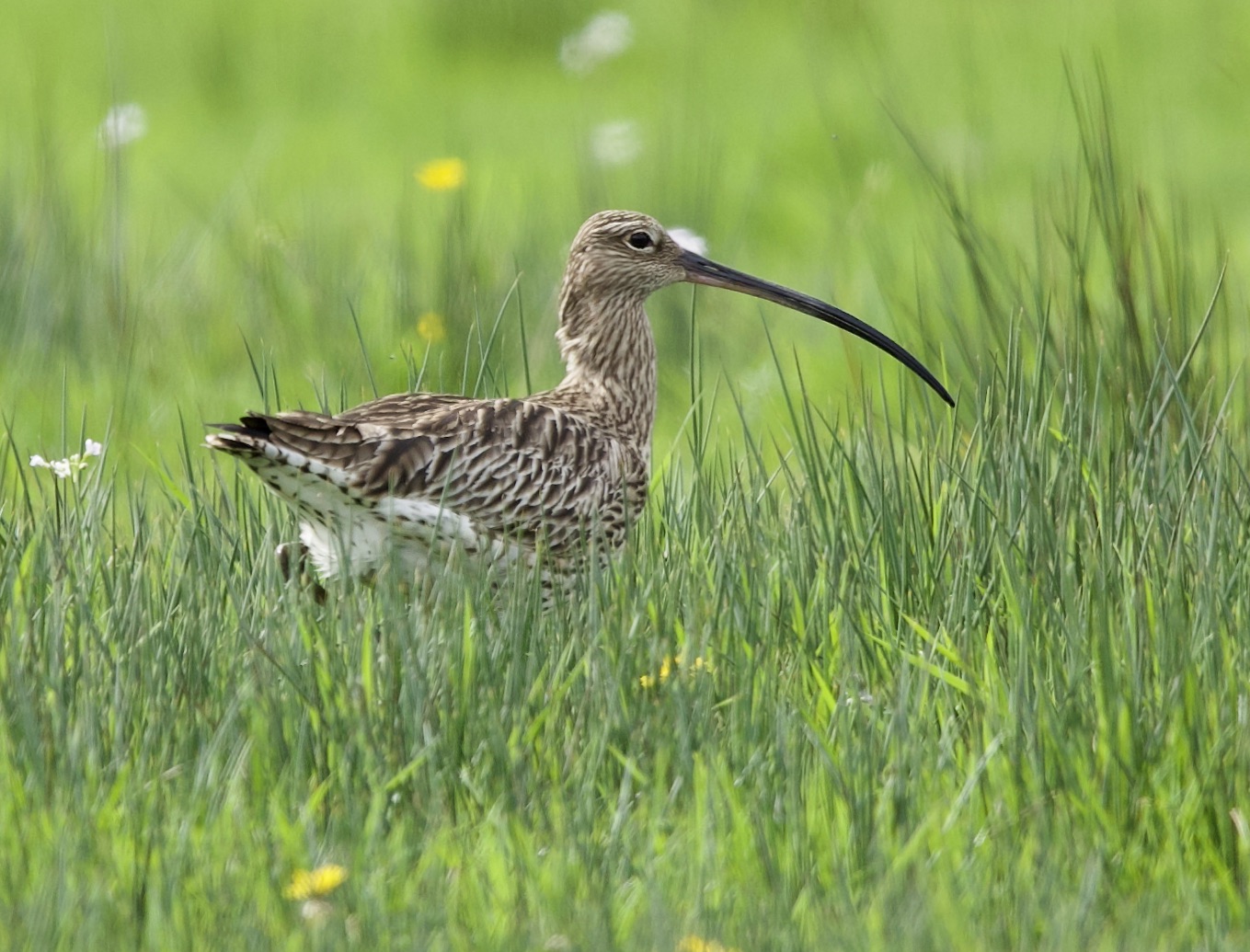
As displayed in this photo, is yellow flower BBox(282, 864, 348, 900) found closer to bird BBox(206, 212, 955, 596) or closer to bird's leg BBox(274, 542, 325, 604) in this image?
bird BBox(206, 212, 955, 596)

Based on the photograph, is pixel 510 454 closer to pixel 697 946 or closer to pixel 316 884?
A: pixel 316 884

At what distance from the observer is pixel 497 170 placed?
464 inches

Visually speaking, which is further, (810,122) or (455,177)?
(810,122)

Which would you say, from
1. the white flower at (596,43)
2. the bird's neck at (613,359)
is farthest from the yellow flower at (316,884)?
the white flower at (596,43)

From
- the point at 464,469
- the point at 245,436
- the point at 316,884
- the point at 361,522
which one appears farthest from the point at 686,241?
the point at 316,884

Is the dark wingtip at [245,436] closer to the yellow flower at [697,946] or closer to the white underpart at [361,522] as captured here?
the white underpart at [361,522]

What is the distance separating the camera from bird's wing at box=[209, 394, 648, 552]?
4402 millimetres

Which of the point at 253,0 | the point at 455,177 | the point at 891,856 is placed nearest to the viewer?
the point at 891,856

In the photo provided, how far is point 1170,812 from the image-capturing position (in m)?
3.22

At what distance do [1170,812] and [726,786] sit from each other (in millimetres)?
742

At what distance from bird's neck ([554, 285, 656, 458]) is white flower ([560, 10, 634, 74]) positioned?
526 centimetres

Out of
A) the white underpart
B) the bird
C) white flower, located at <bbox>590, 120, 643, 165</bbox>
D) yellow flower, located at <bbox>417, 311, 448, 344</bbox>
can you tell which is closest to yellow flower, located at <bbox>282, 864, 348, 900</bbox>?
the bird

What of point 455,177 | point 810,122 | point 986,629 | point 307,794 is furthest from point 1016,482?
point 810,122

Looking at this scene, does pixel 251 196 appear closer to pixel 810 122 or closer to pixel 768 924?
pixel 810 122
